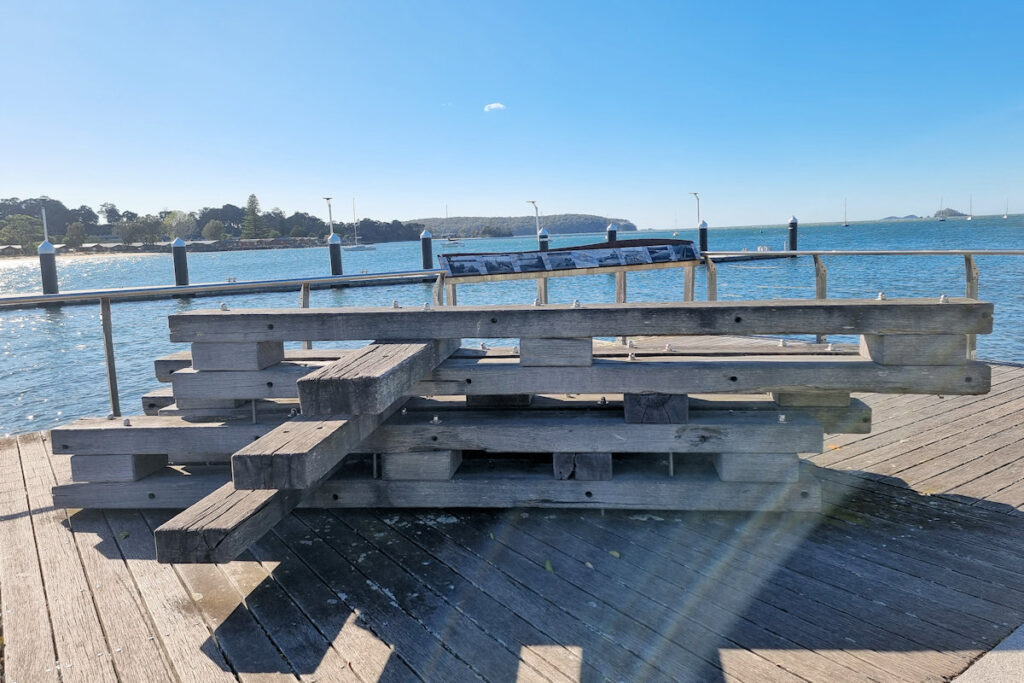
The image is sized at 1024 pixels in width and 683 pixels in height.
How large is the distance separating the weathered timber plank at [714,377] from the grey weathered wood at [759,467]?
0.91ft

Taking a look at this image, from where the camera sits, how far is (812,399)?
314cm

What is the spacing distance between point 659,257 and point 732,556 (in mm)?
4510

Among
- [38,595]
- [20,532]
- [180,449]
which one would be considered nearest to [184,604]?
[38,595]

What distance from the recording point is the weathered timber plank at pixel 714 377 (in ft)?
9.11

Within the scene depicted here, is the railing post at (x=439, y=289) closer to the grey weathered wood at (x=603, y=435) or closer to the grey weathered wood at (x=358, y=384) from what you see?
the grey weathered wood at (x=603, y=435)

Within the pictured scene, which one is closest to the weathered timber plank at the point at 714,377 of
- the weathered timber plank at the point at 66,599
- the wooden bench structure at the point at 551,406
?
the wooden bench structure at the point at 551,406

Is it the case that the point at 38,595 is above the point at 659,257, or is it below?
below

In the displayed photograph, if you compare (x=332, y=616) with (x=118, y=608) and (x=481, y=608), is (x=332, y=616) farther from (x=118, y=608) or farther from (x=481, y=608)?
(x=118, y=608)

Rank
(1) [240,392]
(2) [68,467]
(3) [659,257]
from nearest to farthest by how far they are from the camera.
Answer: (1) [240,392], (2) [68,467], (3) [659,257]

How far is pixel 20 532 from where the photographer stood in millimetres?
3062

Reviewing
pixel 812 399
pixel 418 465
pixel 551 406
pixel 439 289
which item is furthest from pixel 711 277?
pixel 418 465

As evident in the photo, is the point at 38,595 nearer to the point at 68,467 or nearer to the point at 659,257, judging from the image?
the point at 68,467

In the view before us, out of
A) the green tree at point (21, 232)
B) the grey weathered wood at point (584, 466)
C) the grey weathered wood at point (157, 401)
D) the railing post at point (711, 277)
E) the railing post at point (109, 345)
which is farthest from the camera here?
the green tree at point (21, 232)

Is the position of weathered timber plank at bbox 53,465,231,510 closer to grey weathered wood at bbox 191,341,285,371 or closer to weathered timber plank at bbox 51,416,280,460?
weathered timber plank at bbox 51,416,280,460
